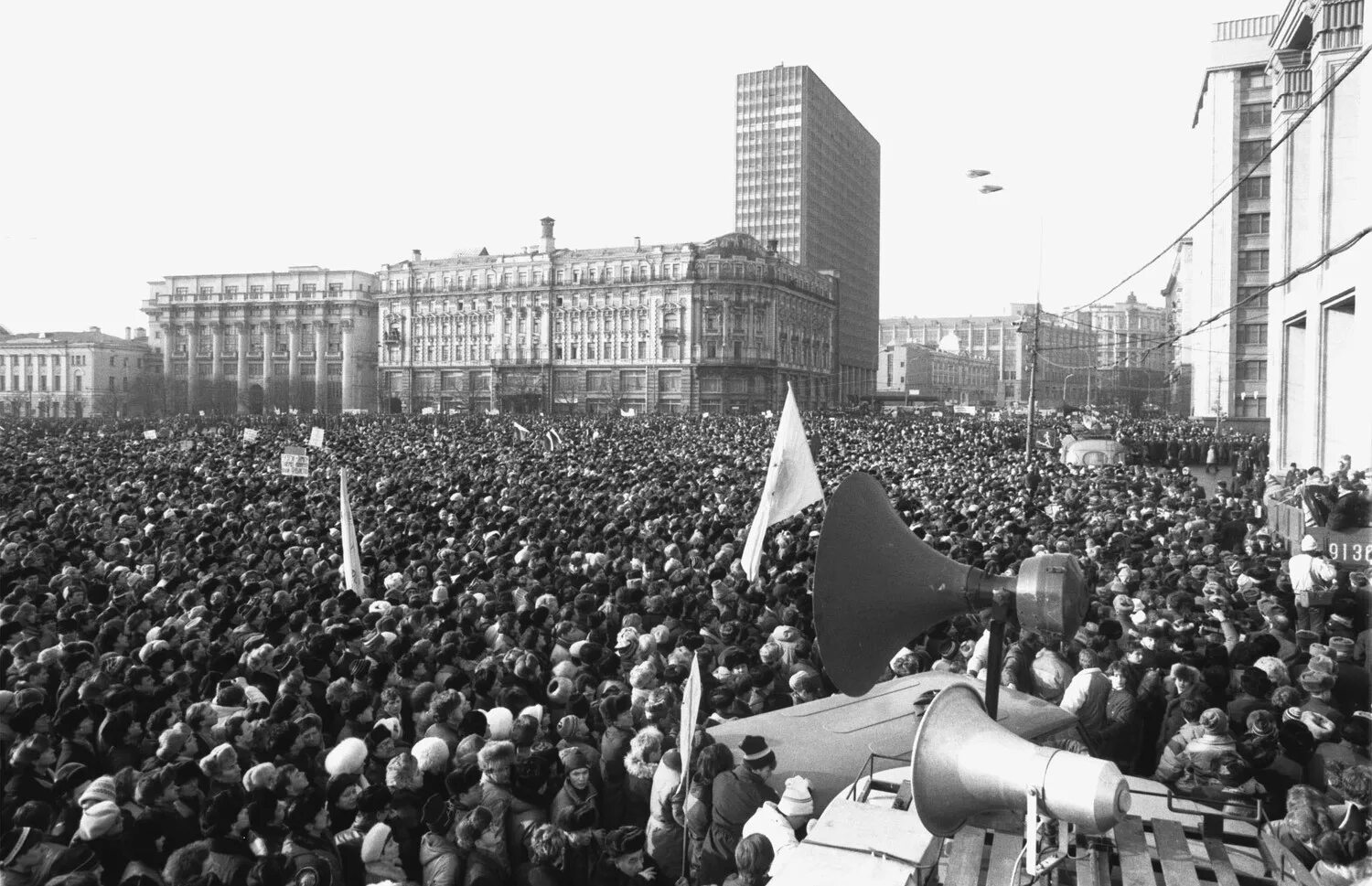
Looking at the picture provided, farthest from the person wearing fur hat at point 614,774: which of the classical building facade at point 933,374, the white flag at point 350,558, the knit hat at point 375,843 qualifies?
the classical building facade at point 933,374

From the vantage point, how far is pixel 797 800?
174 inches

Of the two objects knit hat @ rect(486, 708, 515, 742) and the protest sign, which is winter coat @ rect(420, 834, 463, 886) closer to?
knit hat @ rect(486, 708, 515, 742)

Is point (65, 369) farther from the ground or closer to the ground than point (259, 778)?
farther from the ground

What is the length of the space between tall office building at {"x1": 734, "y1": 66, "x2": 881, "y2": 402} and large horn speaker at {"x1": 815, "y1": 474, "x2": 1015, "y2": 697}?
109463mm

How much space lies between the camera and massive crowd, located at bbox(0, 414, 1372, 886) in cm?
470

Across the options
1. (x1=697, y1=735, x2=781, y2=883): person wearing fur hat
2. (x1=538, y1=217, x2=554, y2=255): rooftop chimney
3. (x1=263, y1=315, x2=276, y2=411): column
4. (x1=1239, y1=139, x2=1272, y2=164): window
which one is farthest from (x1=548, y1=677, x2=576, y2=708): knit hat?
(x1=263, y1=315, x2=276, y2=411): column

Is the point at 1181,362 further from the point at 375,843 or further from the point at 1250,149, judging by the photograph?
the point at 375,843

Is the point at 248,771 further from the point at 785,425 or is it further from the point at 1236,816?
the point at 785,425

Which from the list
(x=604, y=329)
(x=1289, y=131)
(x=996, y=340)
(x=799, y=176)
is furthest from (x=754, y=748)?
(x=996, y=340)

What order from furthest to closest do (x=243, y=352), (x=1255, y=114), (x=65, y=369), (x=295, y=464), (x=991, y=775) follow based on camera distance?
(x=243, y=352), (x=65, y=369), (x=1255, y=114), (x=295, y=464), (x=991, y=775)

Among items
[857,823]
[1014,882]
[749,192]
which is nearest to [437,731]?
[857,823]

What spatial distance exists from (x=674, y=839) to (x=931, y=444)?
3027cm

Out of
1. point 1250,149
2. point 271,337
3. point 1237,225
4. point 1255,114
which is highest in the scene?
point 1255,114

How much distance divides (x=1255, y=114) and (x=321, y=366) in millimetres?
93410
